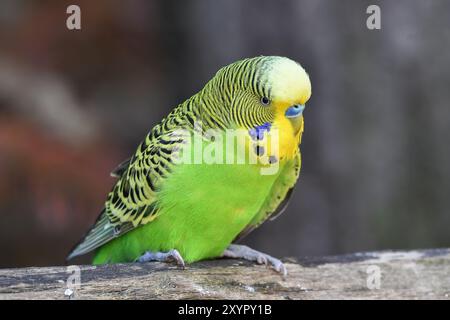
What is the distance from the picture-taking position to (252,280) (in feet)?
13.6

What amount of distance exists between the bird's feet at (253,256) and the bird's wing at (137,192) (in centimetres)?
59

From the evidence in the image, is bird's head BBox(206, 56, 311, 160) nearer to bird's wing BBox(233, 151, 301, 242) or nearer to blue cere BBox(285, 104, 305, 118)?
blue cere BBox(285, 104, 305, 118)

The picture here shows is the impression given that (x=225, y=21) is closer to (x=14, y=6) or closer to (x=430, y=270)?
(x=14, y=6)

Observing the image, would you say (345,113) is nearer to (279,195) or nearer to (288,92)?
(279,195)

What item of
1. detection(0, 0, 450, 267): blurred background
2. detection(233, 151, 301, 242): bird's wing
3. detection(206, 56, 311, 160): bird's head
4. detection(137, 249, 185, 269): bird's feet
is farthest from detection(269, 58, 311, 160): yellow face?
detection(0, 0, 450, 267): blurred background

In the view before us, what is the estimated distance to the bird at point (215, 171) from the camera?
3.70 meters

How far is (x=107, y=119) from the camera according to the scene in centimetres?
655

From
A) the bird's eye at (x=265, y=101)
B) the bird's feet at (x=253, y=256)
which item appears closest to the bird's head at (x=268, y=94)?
the bird's eye at (x=265, y=101)

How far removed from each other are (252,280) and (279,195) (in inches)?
24.3

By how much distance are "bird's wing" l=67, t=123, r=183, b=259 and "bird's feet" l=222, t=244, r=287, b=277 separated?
0.59 metres

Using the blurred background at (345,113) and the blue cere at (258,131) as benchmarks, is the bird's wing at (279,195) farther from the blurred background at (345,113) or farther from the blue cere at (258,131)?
the blurred background at (345,113)

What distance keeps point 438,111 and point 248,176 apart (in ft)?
9.54

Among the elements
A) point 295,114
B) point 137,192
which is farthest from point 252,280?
point 295,114

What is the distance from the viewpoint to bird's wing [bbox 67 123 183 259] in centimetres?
414
